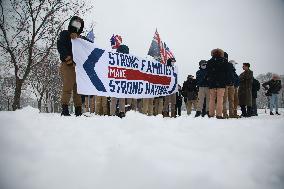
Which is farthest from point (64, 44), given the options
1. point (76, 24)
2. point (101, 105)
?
point (101, 105)

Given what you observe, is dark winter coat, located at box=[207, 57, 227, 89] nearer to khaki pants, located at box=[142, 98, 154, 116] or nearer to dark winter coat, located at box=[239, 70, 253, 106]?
khaki pants, located at box=[142, 98, 154, 116]

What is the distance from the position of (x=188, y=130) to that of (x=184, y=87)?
10.4 metres

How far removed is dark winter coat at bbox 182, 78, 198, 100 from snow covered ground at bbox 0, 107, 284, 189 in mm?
10531

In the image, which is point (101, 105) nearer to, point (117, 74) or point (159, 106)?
point (117, 74)

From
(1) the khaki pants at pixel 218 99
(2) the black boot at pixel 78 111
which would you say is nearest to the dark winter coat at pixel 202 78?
(1) the khaki pants at pixel 218 99

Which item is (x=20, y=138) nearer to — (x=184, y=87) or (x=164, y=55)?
(x=164, y=55)

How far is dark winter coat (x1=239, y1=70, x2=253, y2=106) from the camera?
1070cm

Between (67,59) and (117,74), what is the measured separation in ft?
5.89

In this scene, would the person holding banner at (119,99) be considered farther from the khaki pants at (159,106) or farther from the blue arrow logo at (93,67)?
the khaki pants at (159,106)

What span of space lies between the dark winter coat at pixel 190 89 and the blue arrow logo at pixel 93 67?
6714mm

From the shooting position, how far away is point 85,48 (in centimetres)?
725

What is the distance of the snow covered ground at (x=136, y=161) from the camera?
192 cm

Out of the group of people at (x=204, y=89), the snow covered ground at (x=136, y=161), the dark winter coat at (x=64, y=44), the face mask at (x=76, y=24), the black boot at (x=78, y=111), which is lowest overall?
the snow covered ground at (x=136, y=161)

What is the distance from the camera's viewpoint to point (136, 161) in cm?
222
